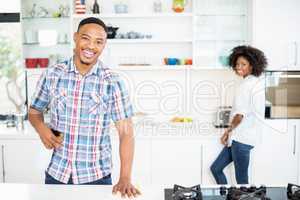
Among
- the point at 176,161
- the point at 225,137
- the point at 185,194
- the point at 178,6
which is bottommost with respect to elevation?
the point at 176,161

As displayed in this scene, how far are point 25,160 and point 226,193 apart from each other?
2461 mm

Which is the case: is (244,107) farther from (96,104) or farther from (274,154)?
(96,104)

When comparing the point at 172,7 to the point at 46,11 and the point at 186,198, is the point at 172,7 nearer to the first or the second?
the point at 46,11

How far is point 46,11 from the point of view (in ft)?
12.7

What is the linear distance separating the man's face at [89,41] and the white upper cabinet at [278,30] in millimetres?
2089

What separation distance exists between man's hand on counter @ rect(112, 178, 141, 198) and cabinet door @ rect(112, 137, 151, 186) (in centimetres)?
181

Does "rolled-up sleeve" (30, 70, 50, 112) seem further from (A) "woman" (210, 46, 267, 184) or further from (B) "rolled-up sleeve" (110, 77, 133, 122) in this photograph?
(A) "woman" (210, 46, 267, 184)

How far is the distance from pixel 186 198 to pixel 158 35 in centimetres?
272

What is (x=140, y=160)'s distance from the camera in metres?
3.53

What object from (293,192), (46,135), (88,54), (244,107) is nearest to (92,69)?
(88,54)

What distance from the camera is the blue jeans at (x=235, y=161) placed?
3191mm

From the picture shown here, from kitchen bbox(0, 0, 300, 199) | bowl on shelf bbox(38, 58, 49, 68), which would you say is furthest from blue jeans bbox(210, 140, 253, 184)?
bowl on shelf bbox(38, 58, 49, 68)

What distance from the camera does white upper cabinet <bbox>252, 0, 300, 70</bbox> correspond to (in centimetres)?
348

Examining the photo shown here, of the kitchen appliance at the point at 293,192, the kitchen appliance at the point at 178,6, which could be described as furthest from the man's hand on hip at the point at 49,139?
the kitchen appliance at the point at 178,6
